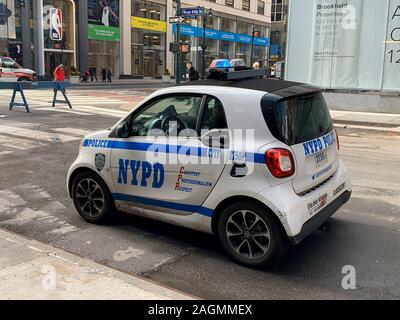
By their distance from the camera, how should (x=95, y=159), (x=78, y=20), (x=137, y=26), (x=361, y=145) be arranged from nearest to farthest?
(x=95, y=159)
(x=361, y=145)
(x=78, y=20)
(x=137, y=26)

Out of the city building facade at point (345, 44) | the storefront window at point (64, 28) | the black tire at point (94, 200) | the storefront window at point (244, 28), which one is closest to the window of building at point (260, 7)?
the storefront window at point (244, 28)

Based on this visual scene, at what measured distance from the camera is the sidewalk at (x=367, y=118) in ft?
51.3

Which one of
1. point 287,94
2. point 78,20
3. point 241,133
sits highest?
point 78,20

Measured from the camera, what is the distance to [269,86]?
4.66 meters

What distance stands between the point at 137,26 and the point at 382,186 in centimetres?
4842

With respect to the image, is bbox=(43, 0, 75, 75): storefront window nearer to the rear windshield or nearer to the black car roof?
the black car roof

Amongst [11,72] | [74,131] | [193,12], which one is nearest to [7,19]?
[11,72]

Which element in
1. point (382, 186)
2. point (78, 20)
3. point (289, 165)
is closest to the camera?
point (289, 165)

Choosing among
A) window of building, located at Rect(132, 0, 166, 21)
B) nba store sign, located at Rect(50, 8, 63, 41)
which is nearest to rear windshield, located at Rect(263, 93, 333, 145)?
nba store sign, located at Rect(50, 8, 63, 41)

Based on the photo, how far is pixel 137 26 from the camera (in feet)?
172

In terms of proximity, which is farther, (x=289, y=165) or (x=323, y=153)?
(x=323, y=153)

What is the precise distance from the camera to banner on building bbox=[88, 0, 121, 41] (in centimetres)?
4716
